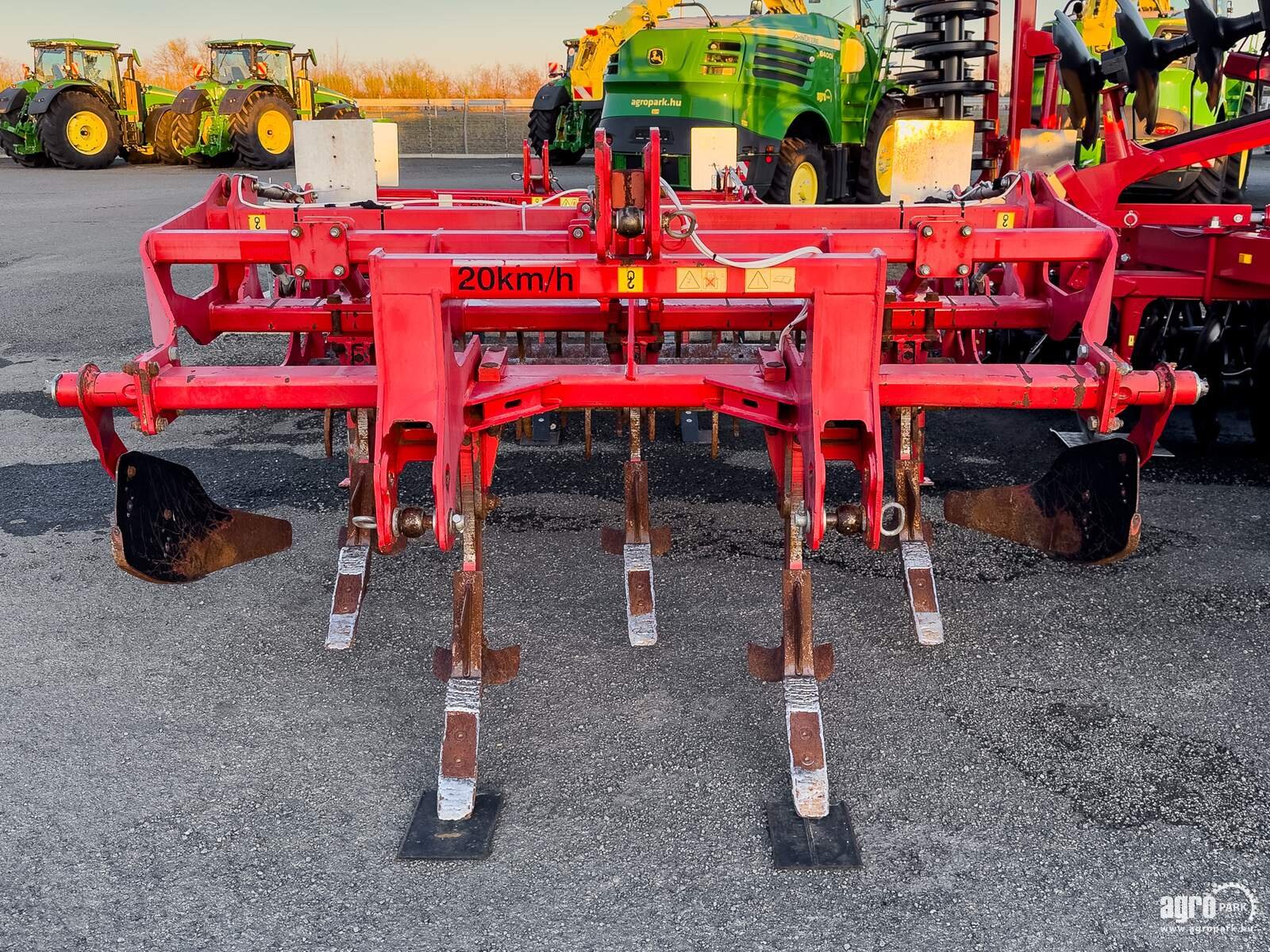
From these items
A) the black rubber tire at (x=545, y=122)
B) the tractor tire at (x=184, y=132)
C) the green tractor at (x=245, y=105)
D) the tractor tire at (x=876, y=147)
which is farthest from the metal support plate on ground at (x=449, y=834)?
the tractor tire at (x=184, y=132)

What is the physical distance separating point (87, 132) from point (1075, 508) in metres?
21.7

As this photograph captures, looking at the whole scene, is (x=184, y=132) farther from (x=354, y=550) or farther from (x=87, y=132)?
(x=354, y=550)

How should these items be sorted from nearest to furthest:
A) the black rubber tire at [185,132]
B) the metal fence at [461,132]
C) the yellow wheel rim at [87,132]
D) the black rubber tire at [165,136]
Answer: the yellow wheel rim at [87,132] < the black rubber tire at [185,132] < the black rubber tire at [165,136] < the metal fence at [461,132]

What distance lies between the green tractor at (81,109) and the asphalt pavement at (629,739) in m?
18.3

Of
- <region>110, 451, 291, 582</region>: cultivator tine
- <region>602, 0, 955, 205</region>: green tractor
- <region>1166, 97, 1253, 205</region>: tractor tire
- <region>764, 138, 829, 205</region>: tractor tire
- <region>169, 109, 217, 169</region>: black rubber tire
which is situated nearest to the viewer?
<region>110, 451, 291, 582</region>: cultivator tine

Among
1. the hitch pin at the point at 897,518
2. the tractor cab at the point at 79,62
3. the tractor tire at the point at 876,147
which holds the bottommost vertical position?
the hitch pin at the point at 897,518

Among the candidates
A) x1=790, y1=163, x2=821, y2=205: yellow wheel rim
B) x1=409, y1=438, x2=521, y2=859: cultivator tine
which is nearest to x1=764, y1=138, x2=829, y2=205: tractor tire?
x1=790, y1=163, x2=821, y2=205: yellow wheel rim

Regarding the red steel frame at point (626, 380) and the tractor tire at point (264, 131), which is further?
the tractor tire at point (264, 131)

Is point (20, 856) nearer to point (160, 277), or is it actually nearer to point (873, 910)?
point (160, 277)

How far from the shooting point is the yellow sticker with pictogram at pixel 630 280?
117 inches

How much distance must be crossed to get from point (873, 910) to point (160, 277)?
264 cm

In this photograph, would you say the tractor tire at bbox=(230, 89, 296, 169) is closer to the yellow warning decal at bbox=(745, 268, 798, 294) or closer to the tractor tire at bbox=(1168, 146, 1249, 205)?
the tractor tire at bbox=(1168, 146, 1249, 205)

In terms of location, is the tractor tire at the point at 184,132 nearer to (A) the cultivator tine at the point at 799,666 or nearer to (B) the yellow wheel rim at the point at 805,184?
(B) the yellow wheel rim at the point at 805,184

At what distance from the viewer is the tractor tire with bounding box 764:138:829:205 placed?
10.8m
